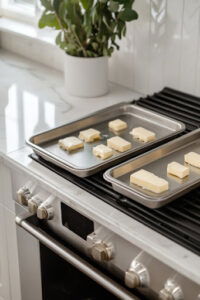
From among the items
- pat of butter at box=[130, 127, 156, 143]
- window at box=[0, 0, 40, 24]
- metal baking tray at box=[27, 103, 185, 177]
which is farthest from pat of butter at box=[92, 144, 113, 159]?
window at box=[0, 0, 40, 24]

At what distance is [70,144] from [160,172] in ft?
0.87

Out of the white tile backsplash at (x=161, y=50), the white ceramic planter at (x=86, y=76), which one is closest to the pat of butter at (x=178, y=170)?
the white tile backsplash at (x=161, y=50)

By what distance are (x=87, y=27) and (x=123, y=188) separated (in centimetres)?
64

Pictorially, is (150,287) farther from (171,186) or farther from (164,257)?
(171,186)

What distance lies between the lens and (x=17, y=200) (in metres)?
1.58

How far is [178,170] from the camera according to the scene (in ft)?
4.43

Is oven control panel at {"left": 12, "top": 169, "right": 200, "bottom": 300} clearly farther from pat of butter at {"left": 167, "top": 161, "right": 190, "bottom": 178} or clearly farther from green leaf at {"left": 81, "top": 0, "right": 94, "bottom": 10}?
green leaf at {"left": 81, "top": 0, "right": 94, "bottom": 10}

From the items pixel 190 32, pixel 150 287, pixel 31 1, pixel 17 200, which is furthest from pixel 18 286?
pixel 31 1

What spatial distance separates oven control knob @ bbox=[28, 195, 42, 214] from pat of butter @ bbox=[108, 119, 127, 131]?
31cm

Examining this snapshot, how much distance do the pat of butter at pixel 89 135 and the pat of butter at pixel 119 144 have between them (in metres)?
0.07

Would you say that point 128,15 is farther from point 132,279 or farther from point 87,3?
point 132,279

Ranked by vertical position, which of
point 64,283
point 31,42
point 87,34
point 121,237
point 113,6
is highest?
point 113,6

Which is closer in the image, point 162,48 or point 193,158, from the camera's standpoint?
point 193,158

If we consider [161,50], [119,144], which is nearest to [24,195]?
[119,144]
